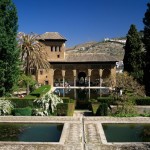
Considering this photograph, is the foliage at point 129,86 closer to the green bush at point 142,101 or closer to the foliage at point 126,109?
the green bush at point 142,101

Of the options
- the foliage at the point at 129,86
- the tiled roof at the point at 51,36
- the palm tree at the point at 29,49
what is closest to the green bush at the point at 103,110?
the foliage at the point at 129,86

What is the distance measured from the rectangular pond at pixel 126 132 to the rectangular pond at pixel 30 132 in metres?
2.59

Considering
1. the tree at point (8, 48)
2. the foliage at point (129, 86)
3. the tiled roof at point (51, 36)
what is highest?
the tiled roof at point (51, 36)

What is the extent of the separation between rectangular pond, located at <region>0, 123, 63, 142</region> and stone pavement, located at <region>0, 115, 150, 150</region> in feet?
1.67

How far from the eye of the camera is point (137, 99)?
2519 cm

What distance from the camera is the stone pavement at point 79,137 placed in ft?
41.9

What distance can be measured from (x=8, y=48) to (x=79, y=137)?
1431cm

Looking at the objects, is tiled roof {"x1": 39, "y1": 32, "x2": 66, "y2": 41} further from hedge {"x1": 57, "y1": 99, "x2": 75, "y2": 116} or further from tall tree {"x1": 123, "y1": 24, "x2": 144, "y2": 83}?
hedge {"x1": 57, "y1": 99, "x2": 75, "y2": 116}

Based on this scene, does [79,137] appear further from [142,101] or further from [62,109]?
[142,101]

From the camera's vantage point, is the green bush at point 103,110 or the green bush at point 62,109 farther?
the green bush at point 62,109

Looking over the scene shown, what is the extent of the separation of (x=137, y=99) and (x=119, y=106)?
3.44 metres

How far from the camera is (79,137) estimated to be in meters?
14.8

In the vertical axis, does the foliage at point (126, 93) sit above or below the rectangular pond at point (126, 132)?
above

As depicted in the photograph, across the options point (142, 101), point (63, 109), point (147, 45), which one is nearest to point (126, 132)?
point (63, 109)
